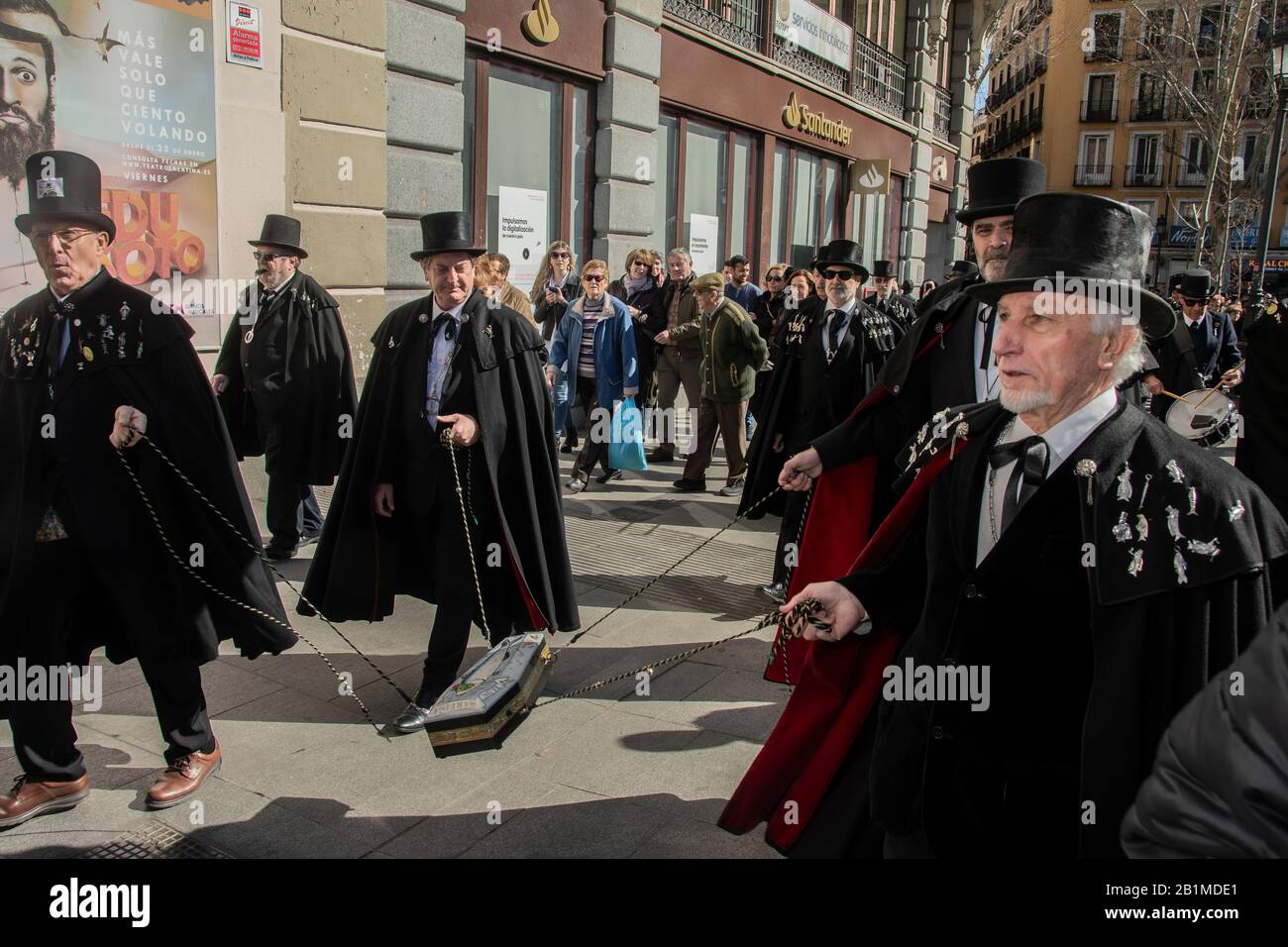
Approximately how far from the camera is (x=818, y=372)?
22.2 feet

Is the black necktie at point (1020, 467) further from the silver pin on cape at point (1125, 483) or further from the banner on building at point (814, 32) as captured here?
the banner on building at point (814, 32)

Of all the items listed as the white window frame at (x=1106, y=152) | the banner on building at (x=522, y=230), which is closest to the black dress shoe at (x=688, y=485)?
the banner on building at (x=522, y=230)

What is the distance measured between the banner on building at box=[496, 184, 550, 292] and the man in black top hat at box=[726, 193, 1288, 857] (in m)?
10.3

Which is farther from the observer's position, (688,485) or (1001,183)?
(688,485)

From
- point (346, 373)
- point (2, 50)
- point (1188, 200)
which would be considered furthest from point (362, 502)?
point (1188, 200)

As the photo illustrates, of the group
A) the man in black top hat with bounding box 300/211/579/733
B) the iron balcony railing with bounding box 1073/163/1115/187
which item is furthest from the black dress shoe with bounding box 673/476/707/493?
the iron balcony railing with bounding box 1073/163/1115/187

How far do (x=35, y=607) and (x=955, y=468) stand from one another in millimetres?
3188

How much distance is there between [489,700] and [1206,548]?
2.27 meters

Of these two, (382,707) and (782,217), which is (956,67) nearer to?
(782,217)

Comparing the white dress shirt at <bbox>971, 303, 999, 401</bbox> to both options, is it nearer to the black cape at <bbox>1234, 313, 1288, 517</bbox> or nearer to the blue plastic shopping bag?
the black cape at <bbox>1234, 313, 1288, 517</bbox>

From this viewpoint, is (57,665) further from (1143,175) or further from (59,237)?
(1143,175)

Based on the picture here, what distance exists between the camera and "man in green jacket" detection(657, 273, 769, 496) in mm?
10070

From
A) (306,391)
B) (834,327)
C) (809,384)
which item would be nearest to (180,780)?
(306,391)

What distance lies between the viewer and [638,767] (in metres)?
4.22
